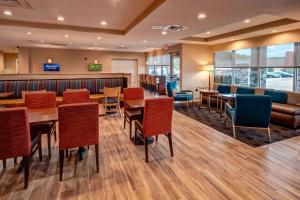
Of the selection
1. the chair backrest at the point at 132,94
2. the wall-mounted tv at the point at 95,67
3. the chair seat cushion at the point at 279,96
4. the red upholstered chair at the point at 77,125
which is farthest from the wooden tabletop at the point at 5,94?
the chair seat cushion at the point at 279,96

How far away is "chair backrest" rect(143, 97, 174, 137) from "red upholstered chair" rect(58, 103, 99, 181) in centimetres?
76

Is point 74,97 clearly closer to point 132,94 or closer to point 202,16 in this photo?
point 132,94

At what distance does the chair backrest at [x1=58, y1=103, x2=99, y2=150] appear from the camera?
2.40 meters

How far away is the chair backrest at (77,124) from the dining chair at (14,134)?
371 millimetres

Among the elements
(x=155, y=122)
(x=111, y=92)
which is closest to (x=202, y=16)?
(x=155, y=122)

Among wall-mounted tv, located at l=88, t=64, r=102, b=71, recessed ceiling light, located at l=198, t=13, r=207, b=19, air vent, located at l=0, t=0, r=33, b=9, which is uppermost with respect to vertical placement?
air vent, located at l=0, t=0, r=33, b=9

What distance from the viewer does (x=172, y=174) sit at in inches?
106

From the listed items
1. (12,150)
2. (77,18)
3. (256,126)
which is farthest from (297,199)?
(77,18)

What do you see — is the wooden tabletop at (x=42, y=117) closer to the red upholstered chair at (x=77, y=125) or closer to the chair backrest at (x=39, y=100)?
the red upholstered chair at (x=77, y=125)

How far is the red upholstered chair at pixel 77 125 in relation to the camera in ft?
7.88

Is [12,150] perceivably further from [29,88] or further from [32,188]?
[29,88]

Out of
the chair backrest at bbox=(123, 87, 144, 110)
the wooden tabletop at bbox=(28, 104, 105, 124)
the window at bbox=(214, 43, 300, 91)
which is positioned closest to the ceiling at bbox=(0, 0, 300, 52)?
the window at bbox=(214, 43, 300, 91)

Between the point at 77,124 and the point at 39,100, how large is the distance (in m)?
1.55

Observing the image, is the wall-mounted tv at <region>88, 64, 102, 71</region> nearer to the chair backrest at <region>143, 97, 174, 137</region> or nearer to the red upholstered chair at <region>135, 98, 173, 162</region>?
the red upholstered chair at <region>135, 98, 173, 162</region>
